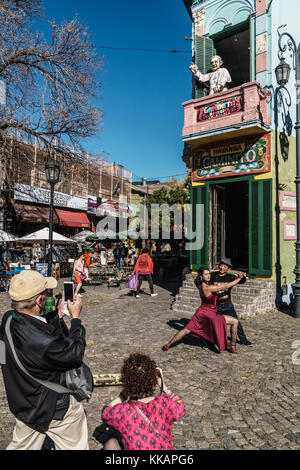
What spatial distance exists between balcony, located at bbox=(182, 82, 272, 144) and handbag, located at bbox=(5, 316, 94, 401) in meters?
8.33

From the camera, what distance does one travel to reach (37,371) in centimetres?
214

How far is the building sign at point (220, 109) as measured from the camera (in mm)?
9384

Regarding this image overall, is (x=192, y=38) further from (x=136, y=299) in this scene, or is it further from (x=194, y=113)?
(x=136, y=299)

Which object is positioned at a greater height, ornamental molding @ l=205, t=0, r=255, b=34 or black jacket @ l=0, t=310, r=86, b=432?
ornamental molding @ l=205, t=0, r=255, b=34

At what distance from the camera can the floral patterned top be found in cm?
212

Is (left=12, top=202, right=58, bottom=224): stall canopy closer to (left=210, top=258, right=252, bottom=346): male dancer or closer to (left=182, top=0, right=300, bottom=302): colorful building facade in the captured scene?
(left=182, top=0, right=300, bottom=302): colorful building facade

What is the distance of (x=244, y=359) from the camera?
554 centimetres

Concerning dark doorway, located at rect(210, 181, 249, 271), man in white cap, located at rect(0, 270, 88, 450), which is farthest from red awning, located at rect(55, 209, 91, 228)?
man in white cap, located at rect(0, 270, 88, 450)

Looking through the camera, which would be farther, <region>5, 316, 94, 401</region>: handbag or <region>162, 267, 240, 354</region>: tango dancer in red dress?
<region>162, 267, 240, 354</region>: tango dancer in red dress

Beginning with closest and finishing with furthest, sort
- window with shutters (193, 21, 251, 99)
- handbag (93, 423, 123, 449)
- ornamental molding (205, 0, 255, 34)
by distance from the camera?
handbag (93, 423, 123, 449)
ornamental molding (205, 0, 255, 34)
window with shutters (193, 21, 251, 99)

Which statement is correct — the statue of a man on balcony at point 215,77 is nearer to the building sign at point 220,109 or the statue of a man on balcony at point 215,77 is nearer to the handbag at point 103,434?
the building sign at point 220,109

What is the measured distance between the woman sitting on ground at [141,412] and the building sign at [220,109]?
873 centimetres
